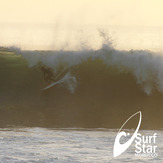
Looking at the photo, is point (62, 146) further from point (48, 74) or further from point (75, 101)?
point (48, 74)

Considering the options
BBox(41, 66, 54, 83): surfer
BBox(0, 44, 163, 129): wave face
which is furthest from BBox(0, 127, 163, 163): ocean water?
BBox(41, 66, 54, 83): surfer

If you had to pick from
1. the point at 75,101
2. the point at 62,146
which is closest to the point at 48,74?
the point at 75,101

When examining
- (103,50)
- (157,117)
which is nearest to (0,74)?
(103,50)

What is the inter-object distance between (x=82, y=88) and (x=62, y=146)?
24.5 feet

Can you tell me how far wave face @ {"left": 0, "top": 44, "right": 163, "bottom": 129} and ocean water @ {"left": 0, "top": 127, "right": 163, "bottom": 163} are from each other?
3.54 ft

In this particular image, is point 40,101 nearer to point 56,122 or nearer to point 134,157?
point 56,122

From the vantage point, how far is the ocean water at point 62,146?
1156cm

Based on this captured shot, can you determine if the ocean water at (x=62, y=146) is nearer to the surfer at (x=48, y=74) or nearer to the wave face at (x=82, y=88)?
the wave face at (x=82, y=88)

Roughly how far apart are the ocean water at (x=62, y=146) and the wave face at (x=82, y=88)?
3.54ft

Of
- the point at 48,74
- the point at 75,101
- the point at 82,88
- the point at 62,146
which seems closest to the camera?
the point at 62,146

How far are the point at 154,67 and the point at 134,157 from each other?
10.8 metres

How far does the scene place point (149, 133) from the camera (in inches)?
583

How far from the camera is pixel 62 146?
12.7 m

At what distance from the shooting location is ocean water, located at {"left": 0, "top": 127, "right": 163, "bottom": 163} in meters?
11.6
